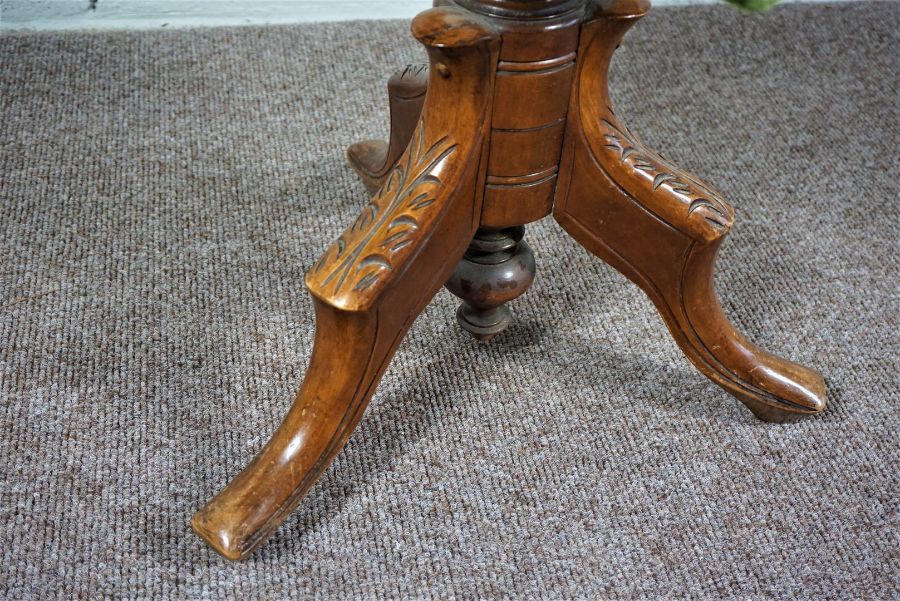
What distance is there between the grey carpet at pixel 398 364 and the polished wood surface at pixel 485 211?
3.6 inches

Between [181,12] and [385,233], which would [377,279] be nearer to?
[385,233]

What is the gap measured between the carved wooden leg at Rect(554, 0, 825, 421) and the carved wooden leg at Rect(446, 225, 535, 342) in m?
0.07

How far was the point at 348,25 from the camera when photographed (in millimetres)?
1601

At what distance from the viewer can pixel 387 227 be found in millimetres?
778

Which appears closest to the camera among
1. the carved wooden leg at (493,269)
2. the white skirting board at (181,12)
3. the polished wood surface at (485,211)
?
the polished wood surface at (485,211)

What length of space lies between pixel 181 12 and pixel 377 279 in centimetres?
102

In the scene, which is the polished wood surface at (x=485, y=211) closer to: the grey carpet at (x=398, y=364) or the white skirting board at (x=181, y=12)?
the grey carpet at (x=398, y=364)

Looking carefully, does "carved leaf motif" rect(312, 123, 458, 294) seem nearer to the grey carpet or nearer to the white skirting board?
the grey carpet

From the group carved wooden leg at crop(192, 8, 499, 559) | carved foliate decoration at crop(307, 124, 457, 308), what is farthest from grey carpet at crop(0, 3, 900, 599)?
carved foliate decoration at crop(307, 124, 457, 308)

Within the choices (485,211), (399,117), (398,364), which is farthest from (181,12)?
(485,211)

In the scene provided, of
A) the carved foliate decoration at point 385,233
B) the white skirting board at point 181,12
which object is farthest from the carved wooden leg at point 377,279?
the white skirting board at point 181,12

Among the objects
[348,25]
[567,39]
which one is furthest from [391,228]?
[348,25]

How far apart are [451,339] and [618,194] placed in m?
0.29

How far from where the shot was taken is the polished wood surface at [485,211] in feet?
2.48
